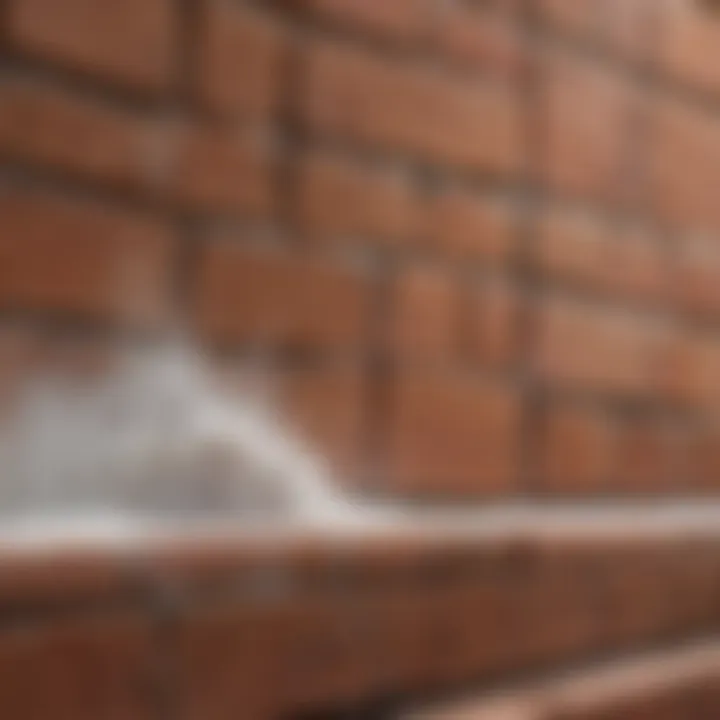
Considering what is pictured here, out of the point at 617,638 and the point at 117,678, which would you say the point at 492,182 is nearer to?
the point at 617,638

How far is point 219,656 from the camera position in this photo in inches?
35.1

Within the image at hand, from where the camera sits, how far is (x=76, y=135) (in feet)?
3.03

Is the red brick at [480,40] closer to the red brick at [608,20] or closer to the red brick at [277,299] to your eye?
the red brick at [608,20]

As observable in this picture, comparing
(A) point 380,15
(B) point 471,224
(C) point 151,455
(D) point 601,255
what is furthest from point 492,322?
(C) point 151,455

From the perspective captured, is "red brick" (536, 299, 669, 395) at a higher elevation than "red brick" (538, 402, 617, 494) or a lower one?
higher

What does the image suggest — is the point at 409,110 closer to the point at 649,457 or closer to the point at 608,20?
the point at 608,20

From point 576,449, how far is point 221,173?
53cm

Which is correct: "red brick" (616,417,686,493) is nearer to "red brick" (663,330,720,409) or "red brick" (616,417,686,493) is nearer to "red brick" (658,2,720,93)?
"red brick" (663,330,720,409)

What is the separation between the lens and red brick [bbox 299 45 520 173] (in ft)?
3.66

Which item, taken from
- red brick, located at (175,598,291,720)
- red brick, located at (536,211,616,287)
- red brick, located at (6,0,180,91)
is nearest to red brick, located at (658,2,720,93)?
red brick, located at (536,211,616,287)

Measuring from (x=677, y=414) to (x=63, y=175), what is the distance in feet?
2.81

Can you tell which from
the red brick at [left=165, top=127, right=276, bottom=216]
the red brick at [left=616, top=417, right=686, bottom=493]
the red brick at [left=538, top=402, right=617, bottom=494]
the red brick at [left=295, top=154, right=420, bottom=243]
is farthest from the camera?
the red brick at [left=616, top=417, right=686, bottom=493]

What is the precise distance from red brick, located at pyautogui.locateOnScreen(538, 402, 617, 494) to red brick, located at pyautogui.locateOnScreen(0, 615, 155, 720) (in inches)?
23.0

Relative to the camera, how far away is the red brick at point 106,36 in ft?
2.96
